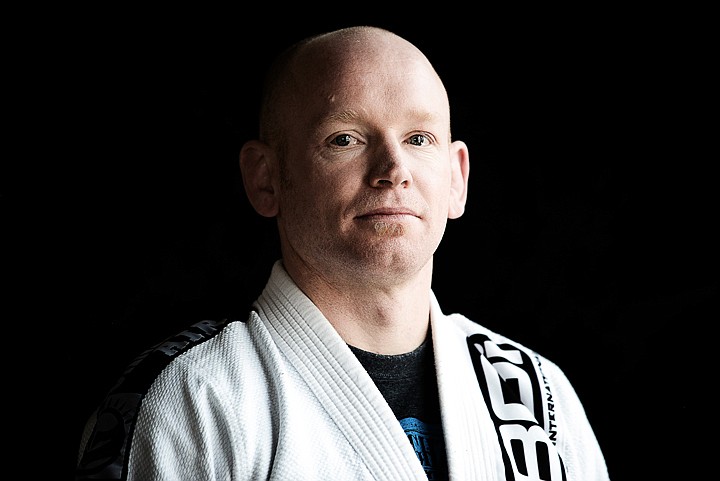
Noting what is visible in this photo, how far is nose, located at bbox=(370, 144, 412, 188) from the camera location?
226cm

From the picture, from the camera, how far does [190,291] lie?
2939 millimetres

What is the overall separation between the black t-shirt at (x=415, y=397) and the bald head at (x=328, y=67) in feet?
2.12

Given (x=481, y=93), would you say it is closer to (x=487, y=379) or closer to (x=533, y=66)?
(x=533, y=66)

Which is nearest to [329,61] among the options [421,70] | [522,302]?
[421,70]

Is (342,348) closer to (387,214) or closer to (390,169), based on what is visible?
(387,214)

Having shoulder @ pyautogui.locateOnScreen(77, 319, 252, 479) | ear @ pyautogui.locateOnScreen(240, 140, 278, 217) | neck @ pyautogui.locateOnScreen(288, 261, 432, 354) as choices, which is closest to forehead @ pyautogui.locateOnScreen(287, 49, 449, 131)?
ear @ pyautogui.locateOnScreen(240, 140, 278, 217)

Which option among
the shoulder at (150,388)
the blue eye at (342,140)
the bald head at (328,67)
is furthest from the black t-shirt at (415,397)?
the bald head at (328,67)

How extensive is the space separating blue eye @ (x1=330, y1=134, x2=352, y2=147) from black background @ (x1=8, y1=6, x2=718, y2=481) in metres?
0.78

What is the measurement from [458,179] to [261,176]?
22.3 inches

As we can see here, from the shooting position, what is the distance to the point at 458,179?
8.66ft

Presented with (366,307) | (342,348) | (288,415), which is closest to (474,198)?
(366,307)

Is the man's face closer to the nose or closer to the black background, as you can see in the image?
the nose

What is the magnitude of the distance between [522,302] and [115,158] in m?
1.44

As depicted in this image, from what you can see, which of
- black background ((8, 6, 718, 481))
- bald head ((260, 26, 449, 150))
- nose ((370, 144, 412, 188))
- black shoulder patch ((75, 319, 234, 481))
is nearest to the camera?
black shoulder patch ((75, 319, 234, 481))
